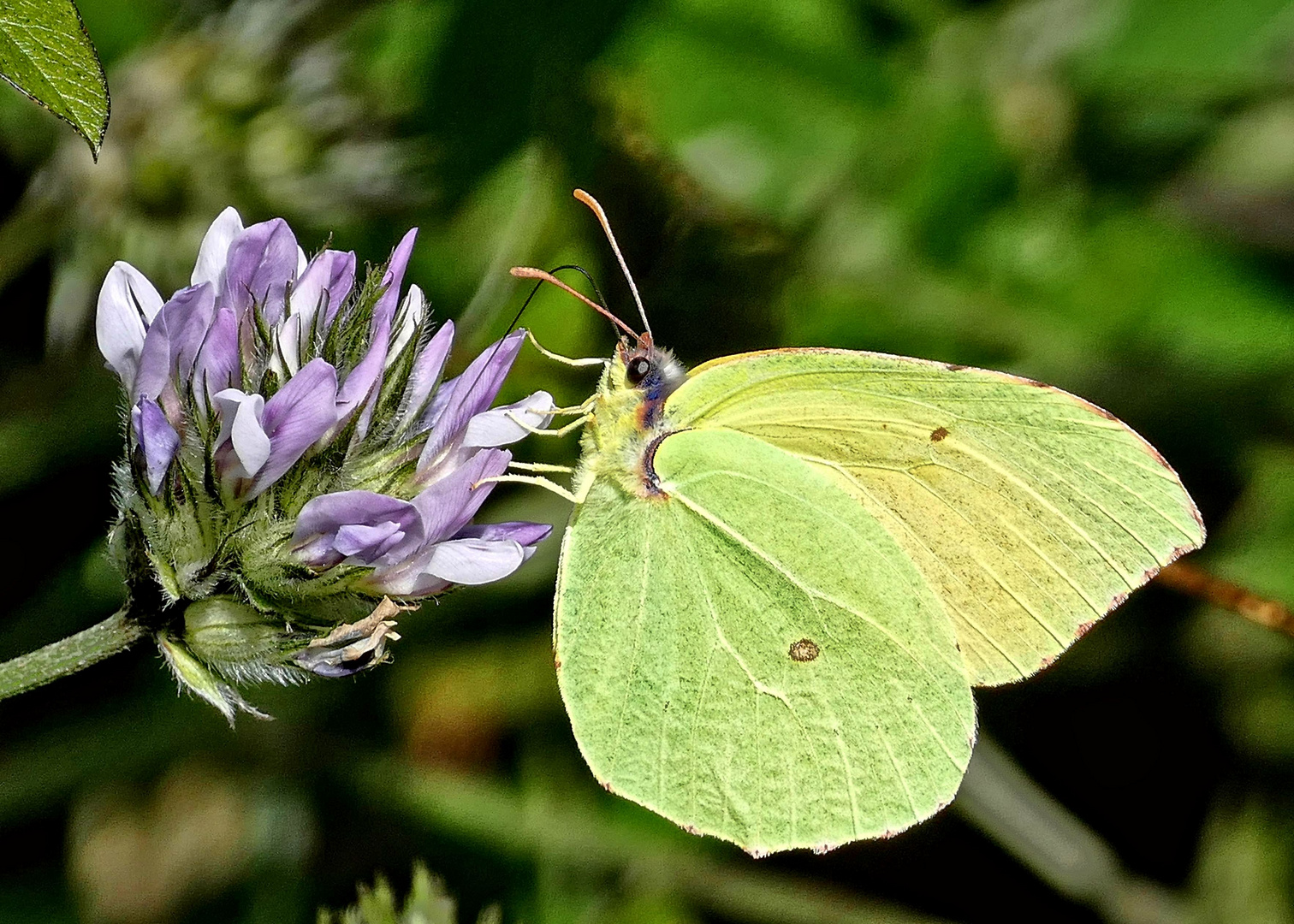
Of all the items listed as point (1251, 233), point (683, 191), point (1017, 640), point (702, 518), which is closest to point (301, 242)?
point (683, 191)

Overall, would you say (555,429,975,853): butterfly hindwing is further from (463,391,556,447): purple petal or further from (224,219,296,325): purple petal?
(224,219,296,325): purple petal

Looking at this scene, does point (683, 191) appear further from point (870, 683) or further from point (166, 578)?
point (166, 578)

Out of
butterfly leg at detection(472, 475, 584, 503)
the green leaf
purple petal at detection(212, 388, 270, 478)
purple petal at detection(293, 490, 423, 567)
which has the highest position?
the green leaf

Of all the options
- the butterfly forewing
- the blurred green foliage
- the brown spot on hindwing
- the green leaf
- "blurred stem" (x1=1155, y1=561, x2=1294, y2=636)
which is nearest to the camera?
the green leaf

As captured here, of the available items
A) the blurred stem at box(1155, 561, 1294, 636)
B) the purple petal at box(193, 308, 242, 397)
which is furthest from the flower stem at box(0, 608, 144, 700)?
the blurred stem at box(1155, 561, 1294, 636)

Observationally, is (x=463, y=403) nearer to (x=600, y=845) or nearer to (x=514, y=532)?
(x=514, y=532)

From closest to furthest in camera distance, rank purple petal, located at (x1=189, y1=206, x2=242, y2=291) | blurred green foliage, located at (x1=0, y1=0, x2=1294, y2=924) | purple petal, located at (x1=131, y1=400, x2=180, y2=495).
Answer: purple petal, located at (x1=131, y1=400, x2=180, y2=495) → purple petal, located at (x1=189, y1=206, x2=242, y2=291) → blurred green foliage, located at (x1=0, y1=0, x2=1294, y2=924)

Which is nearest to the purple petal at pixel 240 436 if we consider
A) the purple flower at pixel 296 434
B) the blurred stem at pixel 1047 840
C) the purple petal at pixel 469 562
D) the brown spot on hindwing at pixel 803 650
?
the purple flower at pixel 296 434
